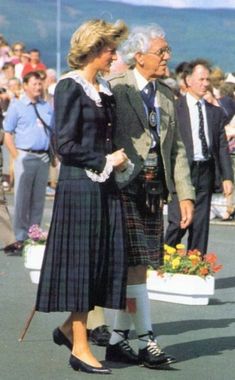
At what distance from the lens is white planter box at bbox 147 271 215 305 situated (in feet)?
34.1

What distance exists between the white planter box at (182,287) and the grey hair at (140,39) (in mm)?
2787

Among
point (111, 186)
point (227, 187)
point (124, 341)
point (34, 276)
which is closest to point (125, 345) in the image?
point (124, 341)

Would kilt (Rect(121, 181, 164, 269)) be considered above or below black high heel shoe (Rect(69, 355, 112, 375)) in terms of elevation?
above

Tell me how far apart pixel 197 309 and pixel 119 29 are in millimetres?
3315

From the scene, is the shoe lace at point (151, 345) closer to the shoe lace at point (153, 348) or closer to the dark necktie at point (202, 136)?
the shoe lace at point (153, 348)

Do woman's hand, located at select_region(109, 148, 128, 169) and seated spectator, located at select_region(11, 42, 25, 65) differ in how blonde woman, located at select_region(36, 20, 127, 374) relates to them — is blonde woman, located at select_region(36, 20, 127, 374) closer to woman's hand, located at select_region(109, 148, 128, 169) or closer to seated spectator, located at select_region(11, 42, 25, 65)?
woman's hand, located at select_region(109, 148, 128, 169)

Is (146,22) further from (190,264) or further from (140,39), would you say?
(140,39)

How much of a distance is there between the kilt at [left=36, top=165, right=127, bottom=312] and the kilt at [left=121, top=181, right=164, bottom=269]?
0.50 ft

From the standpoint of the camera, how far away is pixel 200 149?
37.4 ft

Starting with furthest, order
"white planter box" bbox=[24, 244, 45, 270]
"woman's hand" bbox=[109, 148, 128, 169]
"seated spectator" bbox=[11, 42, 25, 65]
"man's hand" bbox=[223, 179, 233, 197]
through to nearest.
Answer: "seated spectator" bbox=[11, 42, 25, 65] → "white planter box" bbox=[24, 244, 45, 270] → "man's hand" bbox=[223, 179, 233, 197] → "woman's hand" bbox=[109, 148, 128, 169]

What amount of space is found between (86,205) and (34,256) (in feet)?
12.3

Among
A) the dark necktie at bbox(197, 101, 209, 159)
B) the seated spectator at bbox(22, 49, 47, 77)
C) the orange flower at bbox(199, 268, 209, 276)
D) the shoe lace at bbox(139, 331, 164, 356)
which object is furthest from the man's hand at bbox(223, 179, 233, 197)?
the seated spectator at bbox(22, 49, 47, 77)

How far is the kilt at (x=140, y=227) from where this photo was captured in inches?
307

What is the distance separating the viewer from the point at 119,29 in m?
7.53
